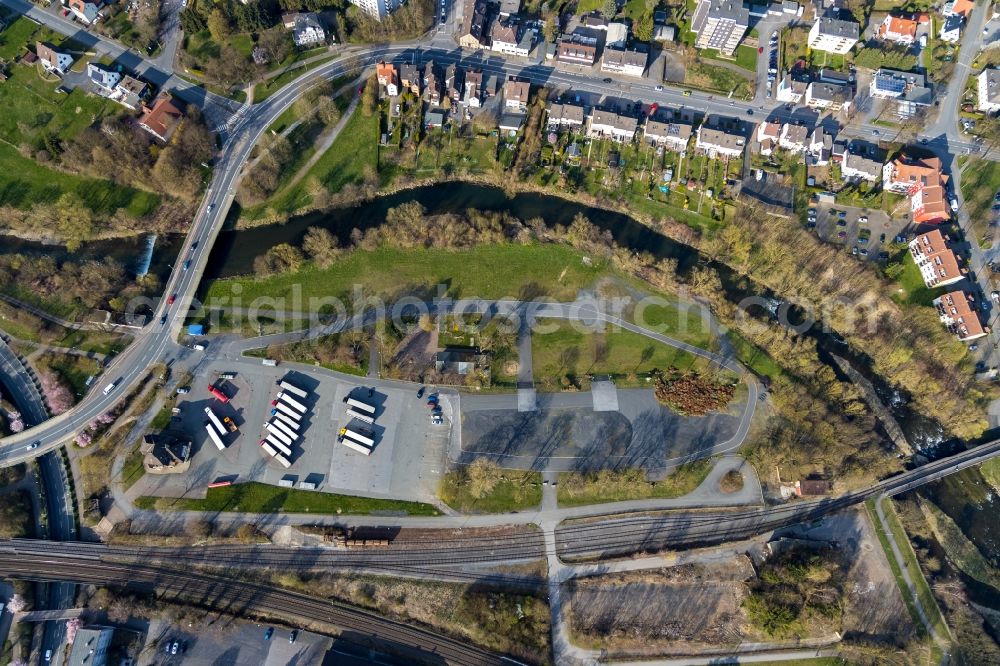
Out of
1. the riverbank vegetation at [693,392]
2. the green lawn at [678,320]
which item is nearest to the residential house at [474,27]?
the green lawn at [678,320]

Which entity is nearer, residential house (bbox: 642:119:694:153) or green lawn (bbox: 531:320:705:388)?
green lawn (bbox: 531:320:705:388)

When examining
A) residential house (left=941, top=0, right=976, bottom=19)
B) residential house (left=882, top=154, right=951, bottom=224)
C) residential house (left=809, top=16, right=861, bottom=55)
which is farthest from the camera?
residential house (left=941, top=0, right=976, bottom=19)

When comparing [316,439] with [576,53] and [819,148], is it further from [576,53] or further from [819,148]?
[819,148]

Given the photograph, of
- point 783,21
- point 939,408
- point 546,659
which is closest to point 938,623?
point 939,408

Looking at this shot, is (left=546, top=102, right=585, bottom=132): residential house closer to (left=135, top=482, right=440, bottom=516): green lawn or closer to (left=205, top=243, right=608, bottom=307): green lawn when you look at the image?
(left=205, top=243, right=608, bottom=307): green lawn

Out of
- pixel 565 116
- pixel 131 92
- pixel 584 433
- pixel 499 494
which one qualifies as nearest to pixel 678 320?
pixel 584 433

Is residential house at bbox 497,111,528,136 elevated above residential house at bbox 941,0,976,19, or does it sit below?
below

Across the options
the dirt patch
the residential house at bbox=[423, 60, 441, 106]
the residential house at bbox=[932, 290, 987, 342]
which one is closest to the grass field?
the residential house at bbox=[423, 60, 441, 106]

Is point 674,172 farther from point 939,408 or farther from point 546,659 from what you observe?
point 546,659

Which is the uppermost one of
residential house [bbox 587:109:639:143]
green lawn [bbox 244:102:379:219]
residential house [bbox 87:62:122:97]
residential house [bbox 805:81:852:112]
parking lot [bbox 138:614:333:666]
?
residential house [bbox 805:81:852:112]
